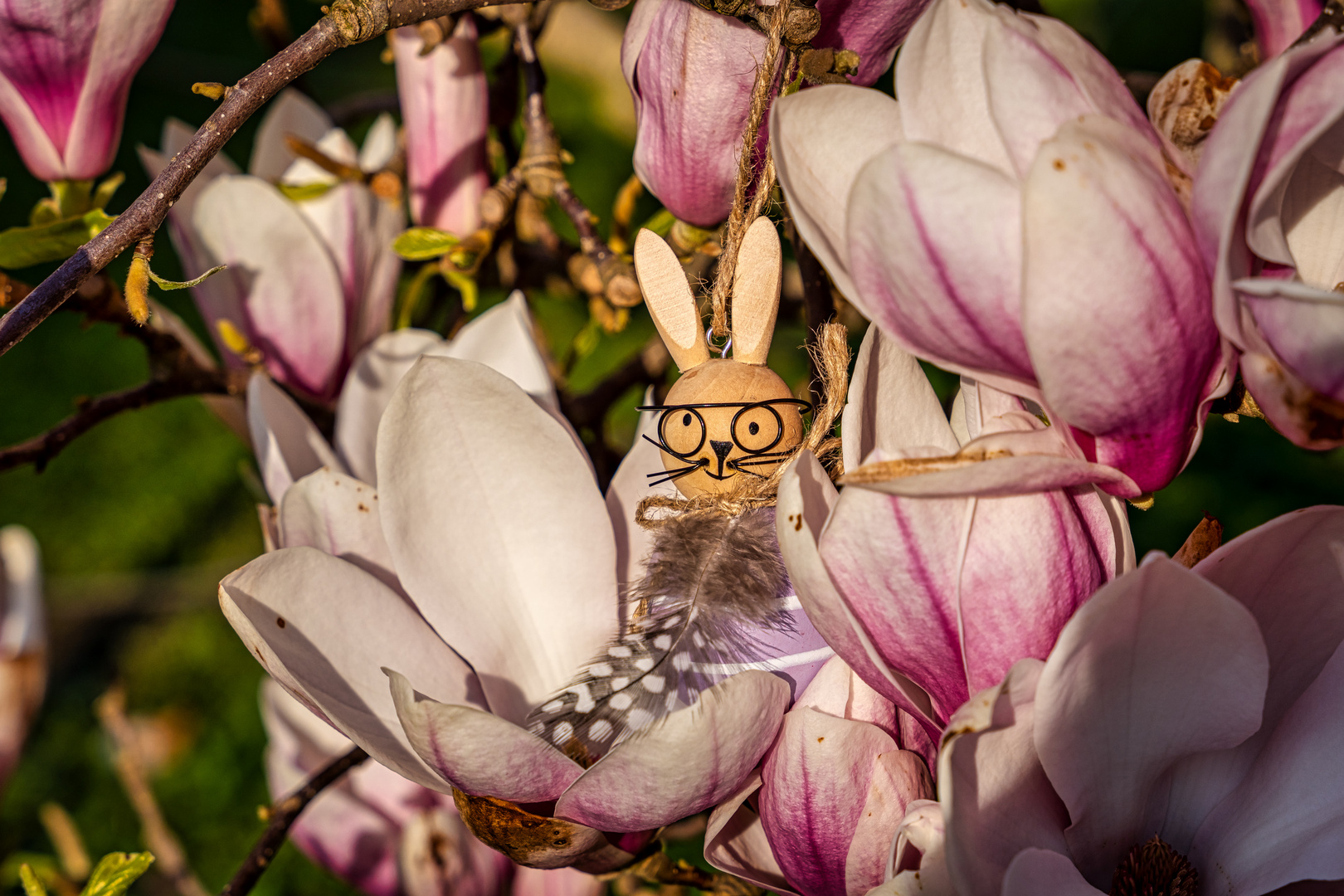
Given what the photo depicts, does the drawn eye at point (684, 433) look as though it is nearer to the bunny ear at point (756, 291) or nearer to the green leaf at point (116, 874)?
the bunny ear at point (756, 291)

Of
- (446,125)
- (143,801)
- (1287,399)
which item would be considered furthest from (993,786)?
(143,801)

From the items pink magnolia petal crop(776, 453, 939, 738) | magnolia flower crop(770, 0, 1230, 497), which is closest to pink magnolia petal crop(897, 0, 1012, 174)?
magnolia flower crop(770, 0, 1230, 497)

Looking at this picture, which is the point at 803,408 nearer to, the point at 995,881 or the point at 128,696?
the point at 995,881

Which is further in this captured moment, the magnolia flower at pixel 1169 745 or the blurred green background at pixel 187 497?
the blurred green background at pixel 187 497

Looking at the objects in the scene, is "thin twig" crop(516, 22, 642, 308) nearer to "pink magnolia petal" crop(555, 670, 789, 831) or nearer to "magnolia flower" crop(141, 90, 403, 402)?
"magnolia flower" crop(141, 90, 403, 402)

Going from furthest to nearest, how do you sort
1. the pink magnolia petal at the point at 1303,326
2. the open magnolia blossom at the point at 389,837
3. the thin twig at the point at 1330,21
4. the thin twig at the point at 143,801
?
the thin twig at the point at 143,801, the open magnolia blossom at the point at 389,837, the thin twig at the point at 1330,21, the pink magnolia petal at the point at 1303,326

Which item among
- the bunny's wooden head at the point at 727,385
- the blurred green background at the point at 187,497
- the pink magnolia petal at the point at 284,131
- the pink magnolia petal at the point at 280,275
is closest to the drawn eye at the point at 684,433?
the bunny's wooden head at the point at 727,385

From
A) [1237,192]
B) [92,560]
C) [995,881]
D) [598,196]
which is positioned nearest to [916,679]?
[995,881]
